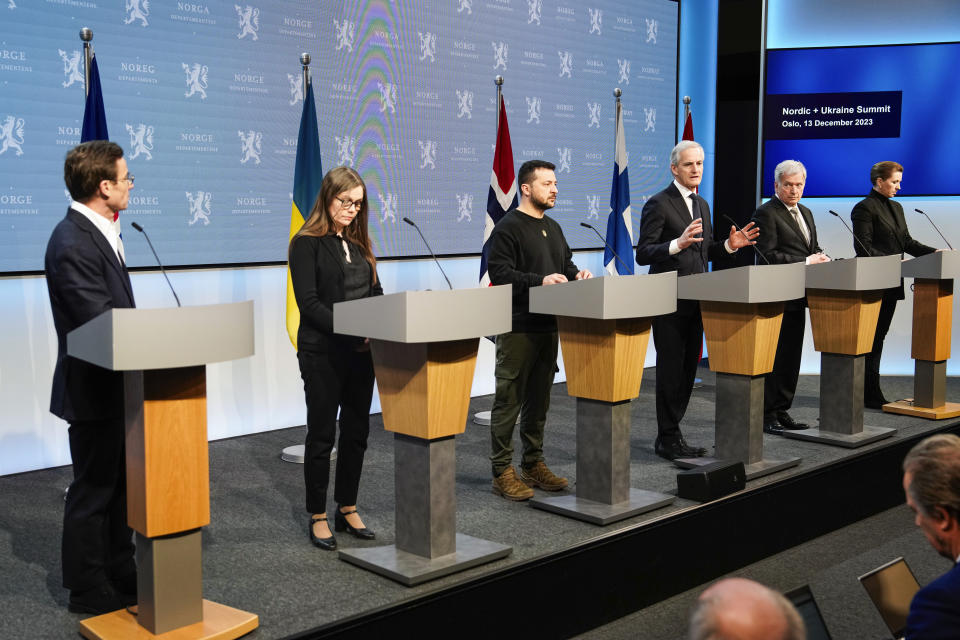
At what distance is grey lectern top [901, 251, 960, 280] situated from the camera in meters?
6.05

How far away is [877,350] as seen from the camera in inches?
262

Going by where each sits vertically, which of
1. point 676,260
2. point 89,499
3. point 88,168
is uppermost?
point 88,168

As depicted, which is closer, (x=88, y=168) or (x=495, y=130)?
(x=88, y=168)

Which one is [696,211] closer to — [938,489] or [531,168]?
[531,168]

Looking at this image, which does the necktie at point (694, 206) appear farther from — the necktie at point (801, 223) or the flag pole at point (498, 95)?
the flag pole at point (498, 95)

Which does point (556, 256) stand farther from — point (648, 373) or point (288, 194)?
point (648, 373)

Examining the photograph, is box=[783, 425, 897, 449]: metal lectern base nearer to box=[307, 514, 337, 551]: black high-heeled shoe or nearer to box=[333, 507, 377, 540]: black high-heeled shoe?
box=[333, 507, 377, 540]: black high-heeled shoe

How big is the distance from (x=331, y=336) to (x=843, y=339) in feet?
10.4

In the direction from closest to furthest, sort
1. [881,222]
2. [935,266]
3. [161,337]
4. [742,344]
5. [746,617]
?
[746,617] → [161,337] → [742,344] → [935,266] → [881,222]

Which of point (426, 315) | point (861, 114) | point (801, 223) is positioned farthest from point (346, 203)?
point (861, 114)

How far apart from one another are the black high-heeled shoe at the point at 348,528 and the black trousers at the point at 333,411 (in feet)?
0.37

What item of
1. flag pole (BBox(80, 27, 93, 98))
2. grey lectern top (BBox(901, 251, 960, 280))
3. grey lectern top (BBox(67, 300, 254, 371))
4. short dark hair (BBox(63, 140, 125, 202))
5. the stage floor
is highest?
flag pole (BBox(80, 27, 93, 98))

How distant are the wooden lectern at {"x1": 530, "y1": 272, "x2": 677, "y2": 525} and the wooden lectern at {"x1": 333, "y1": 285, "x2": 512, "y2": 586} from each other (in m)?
0.53

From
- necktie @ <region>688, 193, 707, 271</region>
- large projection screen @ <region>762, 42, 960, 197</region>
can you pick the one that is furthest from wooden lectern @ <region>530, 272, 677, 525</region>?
large projection screen @ <region>762, 42, 960, 197</region>
